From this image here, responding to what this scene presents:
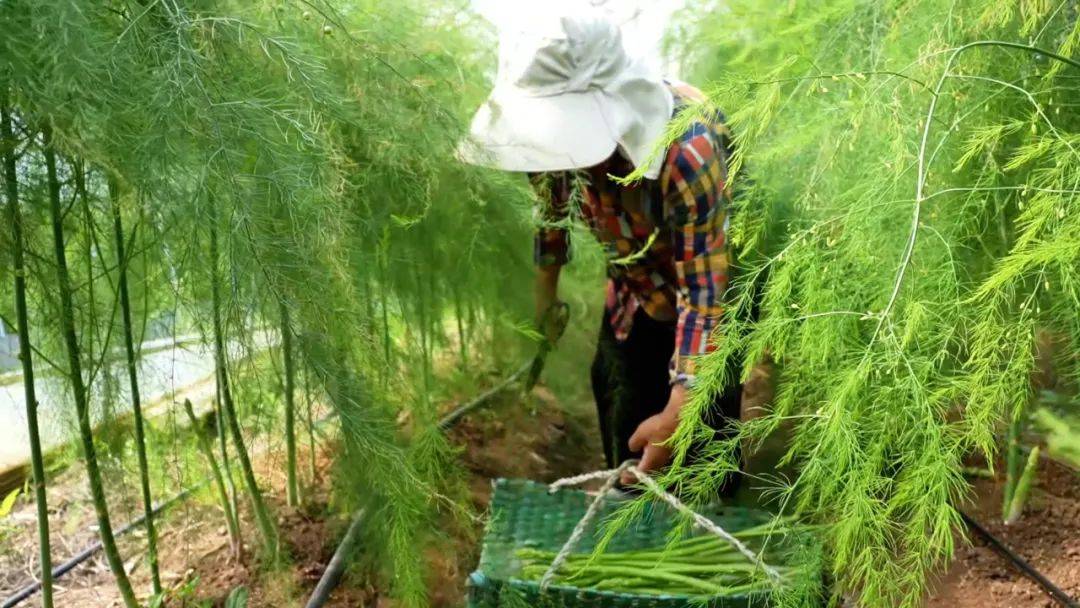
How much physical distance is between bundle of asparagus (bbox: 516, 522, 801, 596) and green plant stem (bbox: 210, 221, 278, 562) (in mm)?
448

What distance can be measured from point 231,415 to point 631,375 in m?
0.95

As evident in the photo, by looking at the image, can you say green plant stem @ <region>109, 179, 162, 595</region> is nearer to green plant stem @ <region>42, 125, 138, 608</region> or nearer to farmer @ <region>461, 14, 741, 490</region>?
green plant stem @ <region>42, 125, 138, 608</region>

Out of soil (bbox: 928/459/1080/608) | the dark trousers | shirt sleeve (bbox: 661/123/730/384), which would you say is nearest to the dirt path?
soil (bbox: 928/459/1080/608)

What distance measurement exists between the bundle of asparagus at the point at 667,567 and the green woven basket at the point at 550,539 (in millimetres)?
34

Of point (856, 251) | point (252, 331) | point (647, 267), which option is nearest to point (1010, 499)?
point (856, 251)

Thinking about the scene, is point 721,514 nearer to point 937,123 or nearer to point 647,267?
point 647,267

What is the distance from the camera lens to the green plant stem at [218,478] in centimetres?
140

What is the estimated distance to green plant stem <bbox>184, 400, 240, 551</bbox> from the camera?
4.58 feet

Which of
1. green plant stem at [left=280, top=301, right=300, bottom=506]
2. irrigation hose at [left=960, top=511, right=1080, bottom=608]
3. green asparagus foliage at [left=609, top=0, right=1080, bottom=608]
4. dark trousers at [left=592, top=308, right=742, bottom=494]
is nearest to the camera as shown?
green asparagus foliage at [left=609, top=0, right=1080, bottom=608]

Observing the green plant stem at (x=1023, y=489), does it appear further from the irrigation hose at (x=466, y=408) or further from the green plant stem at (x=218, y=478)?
the green plant stem at (x=218, y=478)

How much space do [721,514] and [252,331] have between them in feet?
2.80

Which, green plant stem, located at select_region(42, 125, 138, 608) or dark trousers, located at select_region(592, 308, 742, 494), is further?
dark trousers, located at select_region(592, 308, 742, 494)

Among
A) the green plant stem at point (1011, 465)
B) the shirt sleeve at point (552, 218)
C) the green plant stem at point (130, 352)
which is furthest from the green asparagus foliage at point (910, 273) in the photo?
the green plant stem at point (130, 352)

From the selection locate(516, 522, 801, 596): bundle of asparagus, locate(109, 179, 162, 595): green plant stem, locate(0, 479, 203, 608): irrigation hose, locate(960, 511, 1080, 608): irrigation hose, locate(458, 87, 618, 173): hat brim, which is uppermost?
locate(458, 87, 618, 173): hat brim
